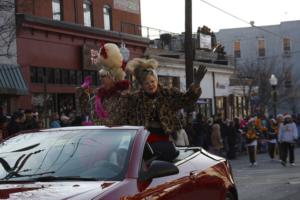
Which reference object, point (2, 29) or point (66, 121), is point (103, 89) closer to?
point (66, 121)

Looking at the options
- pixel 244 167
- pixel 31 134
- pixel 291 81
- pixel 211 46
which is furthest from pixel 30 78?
pixel 291 81

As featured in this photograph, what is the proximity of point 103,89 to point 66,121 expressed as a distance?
31.0 feet

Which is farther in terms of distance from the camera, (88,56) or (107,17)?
(107,17)

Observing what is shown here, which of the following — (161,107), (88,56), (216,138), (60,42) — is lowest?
(216,138)

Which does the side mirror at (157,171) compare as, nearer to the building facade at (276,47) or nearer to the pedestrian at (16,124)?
the pedestrian at (16,124)

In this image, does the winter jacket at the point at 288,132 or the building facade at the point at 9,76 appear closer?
the winter jacket at the point at 288,132

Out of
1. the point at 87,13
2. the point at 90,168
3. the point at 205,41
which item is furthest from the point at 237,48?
the point at 90,168

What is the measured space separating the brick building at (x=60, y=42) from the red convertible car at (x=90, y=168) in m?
16.1

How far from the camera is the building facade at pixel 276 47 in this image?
64031 mm

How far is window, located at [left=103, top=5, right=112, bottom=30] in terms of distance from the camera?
29.2 m

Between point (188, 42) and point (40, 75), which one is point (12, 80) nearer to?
point (40, 75)

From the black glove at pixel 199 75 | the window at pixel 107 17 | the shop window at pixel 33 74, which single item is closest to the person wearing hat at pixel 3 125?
the black glove at pixel 199 75

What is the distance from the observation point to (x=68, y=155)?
534 cm

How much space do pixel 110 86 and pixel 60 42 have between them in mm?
17352
